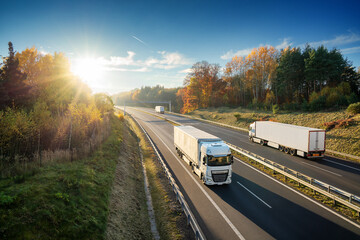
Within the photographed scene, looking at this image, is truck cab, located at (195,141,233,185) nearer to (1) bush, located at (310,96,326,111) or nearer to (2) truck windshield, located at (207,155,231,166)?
(2) truck windshield, located at (207,155,231,166)

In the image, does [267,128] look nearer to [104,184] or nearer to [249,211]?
[249,211]

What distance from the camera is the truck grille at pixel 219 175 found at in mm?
13335

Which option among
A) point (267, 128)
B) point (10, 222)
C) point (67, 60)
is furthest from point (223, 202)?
point (67, 60)

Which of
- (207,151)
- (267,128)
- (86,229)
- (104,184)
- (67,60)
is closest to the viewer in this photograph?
(86,229)

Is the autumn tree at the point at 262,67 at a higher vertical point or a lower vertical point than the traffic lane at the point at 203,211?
higher

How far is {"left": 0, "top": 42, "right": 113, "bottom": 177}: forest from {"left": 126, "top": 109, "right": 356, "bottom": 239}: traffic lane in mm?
12113

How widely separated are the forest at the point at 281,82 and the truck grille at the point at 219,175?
35.4 meters

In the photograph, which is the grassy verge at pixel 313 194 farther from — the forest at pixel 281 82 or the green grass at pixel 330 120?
the forest at pixel 281 82

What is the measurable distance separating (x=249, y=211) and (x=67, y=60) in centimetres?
3557

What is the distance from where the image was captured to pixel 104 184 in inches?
452

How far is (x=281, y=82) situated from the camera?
2013 inches

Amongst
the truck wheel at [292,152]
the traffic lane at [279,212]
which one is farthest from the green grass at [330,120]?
the traffic lane at [279,212]

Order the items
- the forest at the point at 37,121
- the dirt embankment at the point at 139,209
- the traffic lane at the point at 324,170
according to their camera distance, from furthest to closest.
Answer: the traffic lane at the point at 324,170 → the forest at the point at 37,121 → the dirt embankment at the point at 139,209

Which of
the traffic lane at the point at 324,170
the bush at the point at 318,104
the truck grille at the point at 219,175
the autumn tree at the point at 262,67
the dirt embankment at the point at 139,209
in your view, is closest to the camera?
the dirt embankment at the point at 139,209
